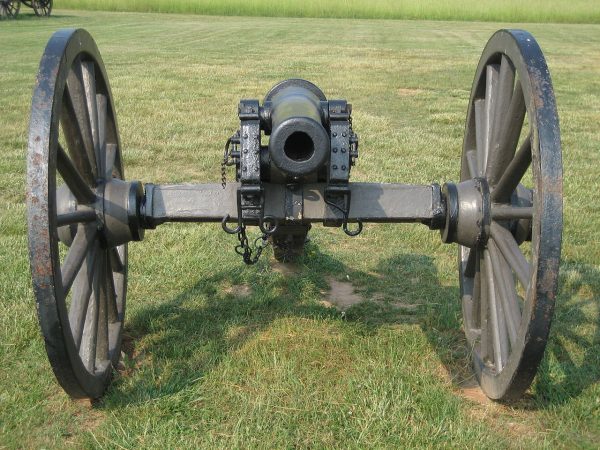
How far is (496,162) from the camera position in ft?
10.5

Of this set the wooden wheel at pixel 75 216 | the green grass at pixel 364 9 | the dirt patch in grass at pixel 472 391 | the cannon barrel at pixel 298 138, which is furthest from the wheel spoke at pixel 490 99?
the green grass at pixel 364 9

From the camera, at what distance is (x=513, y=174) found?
299cm

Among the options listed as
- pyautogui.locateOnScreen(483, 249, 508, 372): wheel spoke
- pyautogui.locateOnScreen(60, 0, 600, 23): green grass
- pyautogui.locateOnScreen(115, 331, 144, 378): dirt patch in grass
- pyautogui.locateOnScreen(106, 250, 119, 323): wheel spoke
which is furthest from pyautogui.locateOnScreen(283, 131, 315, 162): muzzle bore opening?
pyautogui.locateOnScreen(60, 0, 600, 23): green grass

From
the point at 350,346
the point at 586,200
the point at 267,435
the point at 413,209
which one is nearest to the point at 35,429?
the point at 267,435

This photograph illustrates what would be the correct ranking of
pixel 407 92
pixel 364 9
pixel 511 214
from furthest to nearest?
pixel 364 9
pixel 407 92
pixel 511 214

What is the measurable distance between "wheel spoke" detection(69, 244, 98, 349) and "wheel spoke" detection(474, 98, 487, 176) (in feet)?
6.00

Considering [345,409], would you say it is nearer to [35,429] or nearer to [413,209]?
[413,209]

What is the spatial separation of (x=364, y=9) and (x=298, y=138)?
39.0m

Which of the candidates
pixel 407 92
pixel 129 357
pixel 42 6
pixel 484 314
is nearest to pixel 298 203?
pixel 484 314

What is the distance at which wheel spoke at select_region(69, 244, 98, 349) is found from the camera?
9.39 ft

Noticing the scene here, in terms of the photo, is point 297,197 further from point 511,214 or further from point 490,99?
point 490,99

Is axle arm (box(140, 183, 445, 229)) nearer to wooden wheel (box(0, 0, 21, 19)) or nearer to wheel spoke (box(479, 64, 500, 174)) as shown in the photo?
wheel spoke (box(479, 64, 500, 174))

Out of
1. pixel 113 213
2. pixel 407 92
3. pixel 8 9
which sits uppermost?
pixel 8 9

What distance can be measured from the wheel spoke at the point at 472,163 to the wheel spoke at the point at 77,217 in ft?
5.93
